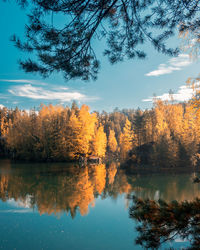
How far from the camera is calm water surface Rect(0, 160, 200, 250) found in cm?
610

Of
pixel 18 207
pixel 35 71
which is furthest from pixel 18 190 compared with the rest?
pixel 35 71

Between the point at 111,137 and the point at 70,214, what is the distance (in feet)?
123

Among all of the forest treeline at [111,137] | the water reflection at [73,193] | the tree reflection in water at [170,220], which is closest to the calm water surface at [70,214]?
the water reflection at [73,193]

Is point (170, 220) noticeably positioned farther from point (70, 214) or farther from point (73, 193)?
point (73, 193)

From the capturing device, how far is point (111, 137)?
1797 inches

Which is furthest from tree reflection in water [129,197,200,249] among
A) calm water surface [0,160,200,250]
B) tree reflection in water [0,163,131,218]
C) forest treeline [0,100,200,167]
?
forest treeline [0,100,200,167]

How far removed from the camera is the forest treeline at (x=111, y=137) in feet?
78.9

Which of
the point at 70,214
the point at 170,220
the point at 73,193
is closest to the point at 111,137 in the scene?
the point at 73,193

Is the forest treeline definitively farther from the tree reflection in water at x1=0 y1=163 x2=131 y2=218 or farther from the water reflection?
the tree reflection in water at x1=0 y1=163 x2=131 y2=218

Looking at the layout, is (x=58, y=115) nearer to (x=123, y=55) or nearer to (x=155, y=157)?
(x=155, y=157)

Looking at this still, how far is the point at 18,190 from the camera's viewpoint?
1259 centimetres

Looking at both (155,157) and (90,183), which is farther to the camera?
(155,157)

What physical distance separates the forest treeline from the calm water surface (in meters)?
10.5

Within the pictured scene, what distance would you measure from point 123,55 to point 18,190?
11330mm
